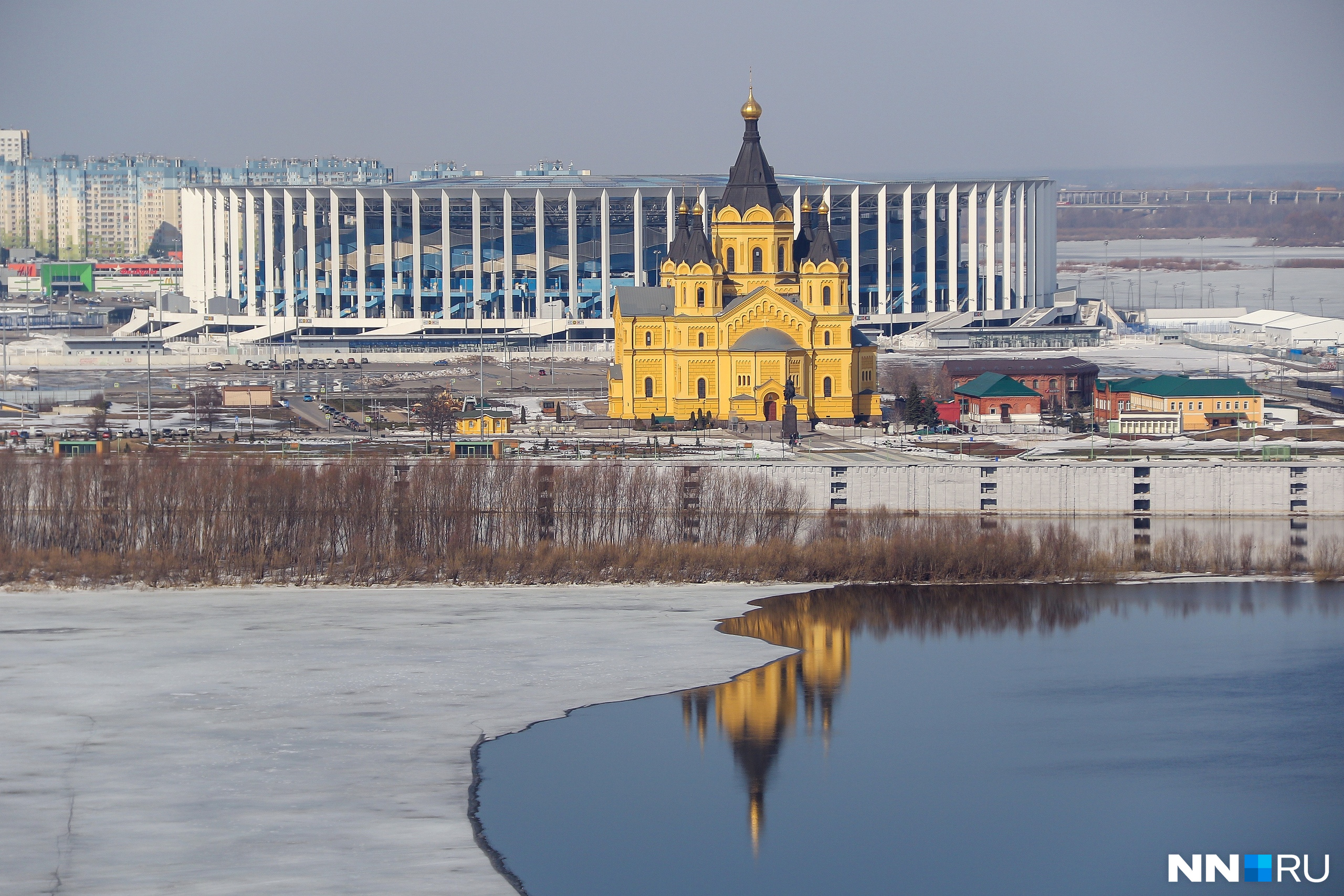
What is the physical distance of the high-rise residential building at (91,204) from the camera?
174 metres

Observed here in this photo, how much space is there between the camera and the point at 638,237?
8806 cm

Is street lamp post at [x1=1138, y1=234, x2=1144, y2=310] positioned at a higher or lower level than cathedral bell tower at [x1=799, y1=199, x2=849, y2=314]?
higher

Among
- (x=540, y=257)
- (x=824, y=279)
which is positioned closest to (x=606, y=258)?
(x=540, y=257)

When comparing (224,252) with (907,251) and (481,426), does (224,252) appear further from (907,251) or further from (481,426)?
(481,426)

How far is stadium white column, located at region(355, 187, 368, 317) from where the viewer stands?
295 feet

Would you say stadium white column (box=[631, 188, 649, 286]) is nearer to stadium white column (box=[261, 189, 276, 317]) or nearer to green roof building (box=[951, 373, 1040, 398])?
stadium white column (box=[261, 189, 276, 317])

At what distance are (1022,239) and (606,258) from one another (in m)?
21.3

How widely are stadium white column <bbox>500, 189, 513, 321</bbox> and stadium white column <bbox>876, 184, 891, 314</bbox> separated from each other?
1271cm

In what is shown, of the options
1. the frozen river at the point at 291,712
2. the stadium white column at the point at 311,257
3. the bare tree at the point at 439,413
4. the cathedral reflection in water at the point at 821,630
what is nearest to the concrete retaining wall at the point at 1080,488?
the cathedral reflection in water at the point at 821,630

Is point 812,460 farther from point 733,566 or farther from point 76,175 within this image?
point 76,175

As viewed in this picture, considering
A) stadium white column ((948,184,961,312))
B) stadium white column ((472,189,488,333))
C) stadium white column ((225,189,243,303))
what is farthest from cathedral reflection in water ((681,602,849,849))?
stadium white column ((225,189,243,303))

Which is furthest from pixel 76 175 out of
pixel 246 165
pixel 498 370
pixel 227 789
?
pixel 227 789

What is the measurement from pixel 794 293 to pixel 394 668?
82.9ft

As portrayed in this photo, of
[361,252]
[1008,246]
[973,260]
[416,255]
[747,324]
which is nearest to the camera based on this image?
[747,324]
